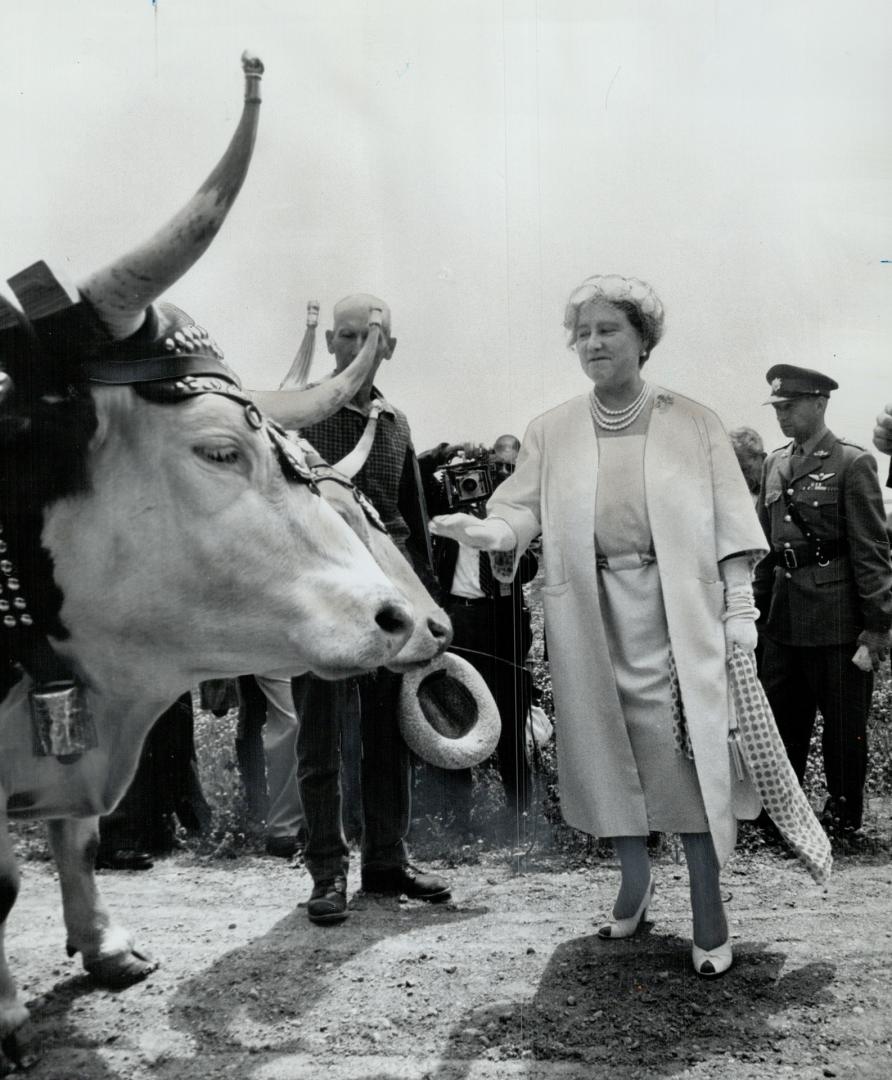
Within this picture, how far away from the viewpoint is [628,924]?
3.35 meters

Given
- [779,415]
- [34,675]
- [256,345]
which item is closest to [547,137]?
[256,345]

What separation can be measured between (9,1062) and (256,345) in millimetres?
1842

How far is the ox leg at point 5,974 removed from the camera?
245 cm

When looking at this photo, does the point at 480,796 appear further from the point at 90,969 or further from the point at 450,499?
the point at 90,969

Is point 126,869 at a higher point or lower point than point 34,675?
lower

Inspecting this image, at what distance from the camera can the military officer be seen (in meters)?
4.39

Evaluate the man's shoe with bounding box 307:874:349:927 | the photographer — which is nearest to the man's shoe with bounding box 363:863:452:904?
the man's shoe with bounding box 307:874:349:927

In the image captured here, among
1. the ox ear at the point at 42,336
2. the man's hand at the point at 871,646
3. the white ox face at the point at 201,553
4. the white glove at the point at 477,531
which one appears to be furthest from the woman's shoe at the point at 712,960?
the ox ear at the point at 42,336

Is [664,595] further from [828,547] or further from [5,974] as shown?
[5,974]

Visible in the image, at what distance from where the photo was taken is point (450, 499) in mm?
4230

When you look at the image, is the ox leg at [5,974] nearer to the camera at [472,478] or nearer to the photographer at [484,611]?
the photographer at [484,611]

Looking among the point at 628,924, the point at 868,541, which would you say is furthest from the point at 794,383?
the point at 628,924

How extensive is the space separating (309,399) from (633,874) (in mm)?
1639

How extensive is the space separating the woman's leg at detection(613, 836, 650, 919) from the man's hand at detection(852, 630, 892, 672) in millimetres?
1498
